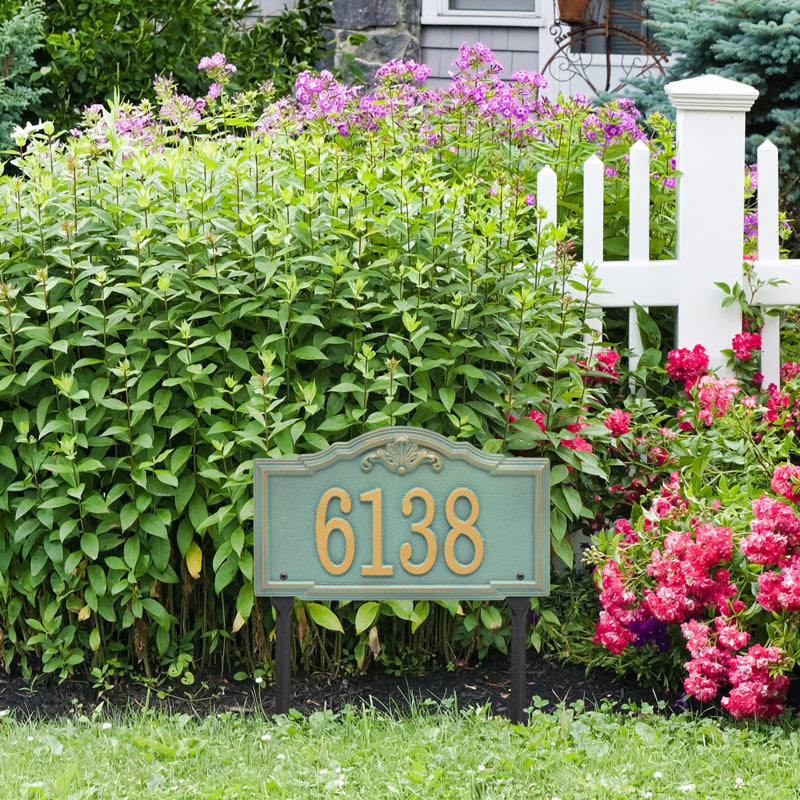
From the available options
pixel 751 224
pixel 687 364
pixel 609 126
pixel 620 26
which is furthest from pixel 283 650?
pixel 620 26

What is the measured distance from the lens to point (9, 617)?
3.04 metres

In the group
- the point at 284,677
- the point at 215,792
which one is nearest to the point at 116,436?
the point at 284,677

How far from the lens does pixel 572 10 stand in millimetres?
7938

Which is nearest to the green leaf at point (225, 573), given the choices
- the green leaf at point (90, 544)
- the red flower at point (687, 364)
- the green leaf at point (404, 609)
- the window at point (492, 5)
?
the green leaf at point (90, 544)

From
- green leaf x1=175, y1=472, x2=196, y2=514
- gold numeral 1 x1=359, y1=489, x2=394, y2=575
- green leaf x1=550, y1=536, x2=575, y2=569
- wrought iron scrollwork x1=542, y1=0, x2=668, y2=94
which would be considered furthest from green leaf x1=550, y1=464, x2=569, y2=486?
wrought iron scrollwork x1=542, y1=0, x2=668, y2=94

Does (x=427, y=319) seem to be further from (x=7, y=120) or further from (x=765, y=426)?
(x=7, y=120)

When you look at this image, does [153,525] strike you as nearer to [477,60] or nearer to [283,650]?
[283,650]

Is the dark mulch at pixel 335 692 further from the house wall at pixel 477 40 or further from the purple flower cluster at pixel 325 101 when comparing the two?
the house wall at pixel 477 40

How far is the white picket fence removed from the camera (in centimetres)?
374

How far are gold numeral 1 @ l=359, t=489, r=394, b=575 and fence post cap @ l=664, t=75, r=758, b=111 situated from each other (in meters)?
1.88

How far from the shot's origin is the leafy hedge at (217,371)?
116 inches

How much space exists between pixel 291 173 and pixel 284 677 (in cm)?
151

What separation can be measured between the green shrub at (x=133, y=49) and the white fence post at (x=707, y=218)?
3.32 meters

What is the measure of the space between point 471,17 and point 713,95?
183 inches
